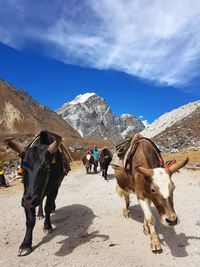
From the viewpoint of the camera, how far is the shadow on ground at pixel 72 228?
22.1 feet

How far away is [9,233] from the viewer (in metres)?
7.82

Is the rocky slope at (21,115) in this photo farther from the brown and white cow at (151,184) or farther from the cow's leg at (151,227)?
the cow's leg at (151,227)

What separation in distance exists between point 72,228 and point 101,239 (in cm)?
118

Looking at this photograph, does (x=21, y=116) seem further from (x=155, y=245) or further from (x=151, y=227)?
(x=155, y=245)

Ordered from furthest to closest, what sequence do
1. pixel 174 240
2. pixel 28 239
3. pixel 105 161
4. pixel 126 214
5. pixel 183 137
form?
pixel 183 137
pixel 105 161
pixel 126 214
pixel 174 240
pixel 28 239

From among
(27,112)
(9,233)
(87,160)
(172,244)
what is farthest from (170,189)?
(27,112)

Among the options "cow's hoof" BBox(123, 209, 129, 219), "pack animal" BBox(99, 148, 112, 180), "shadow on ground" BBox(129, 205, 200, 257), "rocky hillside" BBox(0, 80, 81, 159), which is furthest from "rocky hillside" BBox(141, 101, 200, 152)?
"rocky hillside" BBox(0, 80, 81, 159)

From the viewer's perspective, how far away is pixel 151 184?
5973 mm

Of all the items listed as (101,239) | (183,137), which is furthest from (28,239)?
(183,137)

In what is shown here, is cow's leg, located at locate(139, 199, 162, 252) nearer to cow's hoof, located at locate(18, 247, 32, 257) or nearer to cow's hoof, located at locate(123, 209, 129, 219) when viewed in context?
cow's hoof, located at locate(123, 209, 129, 219)

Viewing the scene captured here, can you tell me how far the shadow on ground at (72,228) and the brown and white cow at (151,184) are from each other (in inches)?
47.2

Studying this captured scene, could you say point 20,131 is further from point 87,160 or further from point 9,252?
point 9,252

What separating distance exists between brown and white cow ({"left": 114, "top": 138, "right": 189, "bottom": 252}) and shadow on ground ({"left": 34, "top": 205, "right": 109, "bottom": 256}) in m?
1.20

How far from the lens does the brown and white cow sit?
5660 millimetres
